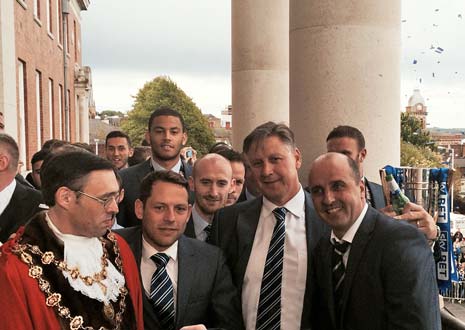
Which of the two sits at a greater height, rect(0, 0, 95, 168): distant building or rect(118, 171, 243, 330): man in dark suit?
rect(0, 0, 95, 168): distant building

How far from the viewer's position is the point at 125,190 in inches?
179

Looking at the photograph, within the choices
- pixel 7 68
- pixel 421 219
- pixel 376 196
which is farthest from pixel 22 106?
pixel 421 219

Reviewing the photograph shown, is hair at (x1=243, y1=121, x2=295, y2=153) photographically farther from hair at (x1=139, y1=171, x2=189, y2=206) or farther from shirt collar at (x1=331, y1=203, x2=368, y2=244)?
shirt collar at (x1=331, y1=203, x2=368, y2=244)

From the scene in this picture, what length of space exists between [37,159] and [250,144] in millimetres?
3527

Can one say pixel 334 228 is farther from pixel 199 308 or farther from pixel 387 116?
pixel 387 116

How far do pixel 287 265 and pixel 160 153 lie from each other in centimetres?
213

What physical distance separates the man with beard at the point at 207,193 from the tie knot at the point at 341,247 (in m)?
1.32

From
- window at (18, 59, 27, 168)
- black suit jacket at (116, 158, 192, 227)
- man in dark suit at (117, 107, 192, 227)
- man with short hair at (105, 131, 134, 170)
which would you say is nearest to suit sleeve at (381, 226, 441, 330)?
black suit jacket at (116, 158, 192, 227)

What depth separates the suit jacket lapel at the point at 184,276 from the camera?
278 centimetres

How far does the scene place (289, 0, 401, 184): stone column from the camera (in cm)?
425

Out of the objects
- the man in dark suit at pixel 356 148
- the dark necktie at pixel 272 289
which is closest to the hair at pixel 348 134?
the man in dark suit at pixel 356 148

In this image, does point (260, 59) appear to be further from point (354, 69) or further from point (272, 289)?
point (272, 289)

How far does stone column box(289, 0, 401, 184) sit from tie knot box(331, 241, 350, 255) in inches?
72.9

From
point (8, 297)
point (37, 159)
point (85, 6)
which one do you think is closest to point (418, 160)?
point (85, 6)
